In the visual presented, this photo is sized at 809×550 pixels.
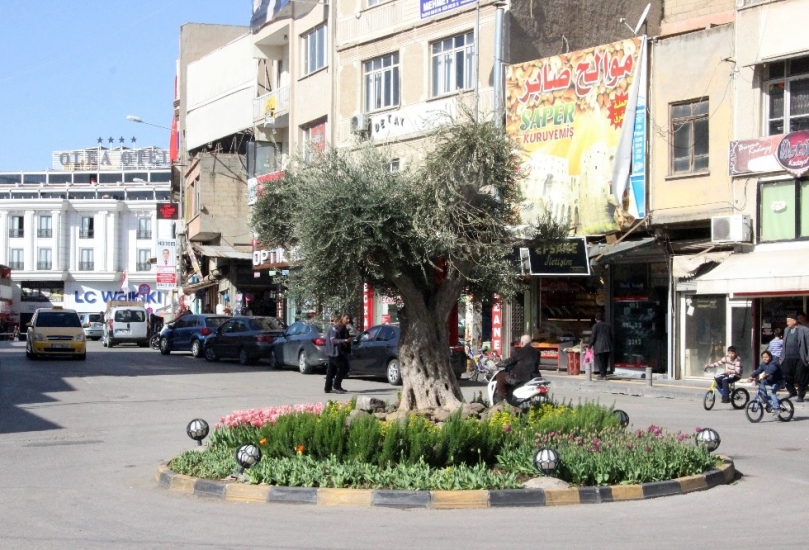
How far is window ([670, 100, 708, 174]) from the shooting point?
2602 centimetres

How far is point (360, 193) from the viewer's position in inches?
526

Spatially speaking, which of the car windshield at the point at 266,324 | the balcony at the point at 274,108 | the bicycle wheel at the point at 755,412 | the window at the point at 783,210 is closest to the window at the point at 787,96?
the window at the point at 783,210

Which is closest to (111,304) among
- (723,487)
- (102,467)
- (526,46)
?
(526,46)

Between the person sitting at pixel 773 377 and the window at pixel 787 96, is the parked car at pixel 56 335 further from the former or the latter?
the person sitting at pixel 773 377

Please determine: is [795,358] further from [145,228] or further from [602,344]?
[145,228]

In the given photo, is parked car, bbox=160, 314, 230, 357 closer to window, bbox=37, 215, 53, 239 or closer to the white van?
the white van

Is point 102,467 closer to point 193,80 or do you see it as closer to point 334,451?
point 334,451

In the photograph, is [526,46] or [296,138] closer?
[526,46]

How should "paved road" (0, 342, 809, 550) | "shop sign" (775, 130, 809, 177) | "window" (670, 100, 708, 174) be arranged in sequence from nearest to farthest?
"paved road" (0, 342, 809, 550) < "shop sign" (775, 130, 809, 177) < "window" (670, 100, 708, 174)

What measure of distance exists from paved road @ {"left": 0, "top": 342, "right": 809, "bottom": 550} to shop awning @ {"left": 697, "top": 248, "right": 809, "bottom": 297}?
4.88 metres

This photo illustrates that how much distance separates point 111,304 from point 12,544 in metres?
50.5

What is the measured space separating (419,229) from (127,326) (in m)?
37.3

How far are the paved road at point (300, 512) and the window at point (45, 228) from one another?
8503 cm

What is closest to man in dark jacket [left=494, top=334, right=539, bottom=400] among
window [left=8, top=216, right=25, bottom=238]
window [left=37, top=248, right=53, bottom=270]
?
window [left=37, top=248, right=53, bottom=270]
